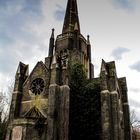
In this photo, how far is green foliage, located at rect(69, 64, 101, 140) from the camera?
83.7ft

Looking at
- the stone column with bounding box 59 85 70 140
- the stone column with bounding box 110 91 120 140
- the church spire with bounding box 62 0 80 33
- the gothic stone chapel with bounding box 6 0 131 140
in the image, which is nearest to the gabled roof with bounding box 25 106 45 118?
the gothic stone chapel with bounding box 6 0 131 140

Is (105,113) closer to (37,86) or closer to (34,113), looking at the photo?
(34,113)

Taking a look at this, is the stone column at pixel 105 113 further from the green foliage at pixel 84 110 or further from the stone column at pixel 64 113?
the stone column at pixel 64 113

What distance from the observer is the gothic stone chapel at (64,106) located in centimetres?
2389

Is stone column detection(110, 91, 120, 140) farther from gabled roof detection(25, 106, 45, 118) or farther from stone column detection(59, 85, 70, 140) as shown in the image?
gabled roof detection(25, 106, 45, 118)

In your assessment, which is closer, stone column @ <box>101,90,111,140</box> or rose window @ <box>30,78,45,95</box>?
stone column @ <box>101,90,111,140</box>

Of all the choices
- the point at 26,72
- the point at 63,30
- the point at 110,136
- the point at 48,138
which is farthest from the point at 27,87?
the point at 63,30

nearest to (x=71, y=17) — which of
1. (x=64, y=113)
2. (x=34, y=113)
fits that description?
(x=34, y=113)

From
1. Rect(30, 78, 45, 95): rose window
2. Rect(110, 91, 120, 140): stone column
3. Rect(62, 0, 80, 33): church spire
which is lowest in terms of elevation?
Rect(110, 91, 120, 140): stone column

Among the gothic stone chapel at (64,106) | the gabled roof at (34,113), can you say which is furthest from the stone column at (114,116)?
the gabled roof at (34,113)

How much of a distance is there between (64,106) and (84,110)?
278 cm

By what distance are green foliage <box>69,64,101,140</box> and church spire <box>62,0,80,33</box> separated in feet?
46.7

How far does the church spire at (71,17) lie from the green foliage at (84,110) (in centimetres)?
1424

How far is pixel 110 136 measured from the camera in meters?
23.2
